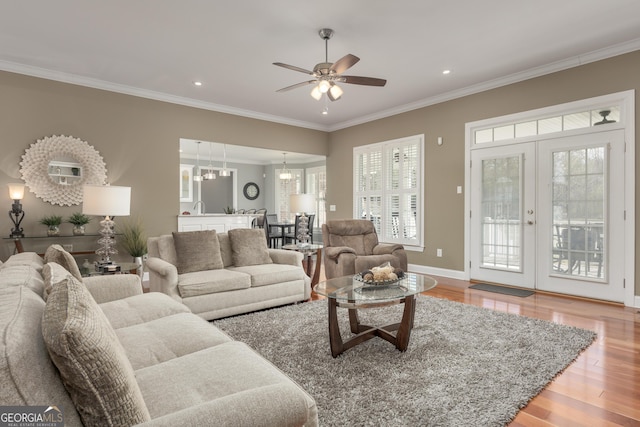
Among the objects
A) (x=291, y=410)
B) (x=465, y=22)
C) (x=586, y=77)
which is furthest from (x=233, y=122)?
(x=291, y=410)

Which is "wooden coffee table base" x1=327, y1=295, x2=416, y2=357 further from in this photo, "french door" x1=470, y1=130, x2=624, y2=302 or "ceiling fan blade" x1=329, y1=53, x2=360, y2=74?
"french door" x1=470, y1=130, x2=624, y2=302

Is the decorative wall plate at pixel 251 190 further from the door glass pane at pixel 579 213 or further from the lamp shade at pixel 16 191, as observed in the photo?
the door glass pane at pixel 579 213

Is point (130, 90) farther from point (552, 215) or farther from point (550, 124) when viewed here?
point (552, 215)

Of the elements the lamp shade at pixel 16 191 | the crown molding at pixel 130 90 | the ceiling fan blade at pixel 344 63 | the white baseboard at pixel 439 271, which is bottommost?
the white baseboard at pixel 439 271

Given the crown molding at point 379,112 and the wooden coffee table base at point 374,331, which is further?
the crown molding at point 379,112

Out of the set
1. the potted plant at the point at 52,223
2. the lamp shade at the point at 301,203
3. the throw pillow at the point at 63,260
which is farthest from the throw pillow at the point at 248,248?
the potted plant at the point at 52,223

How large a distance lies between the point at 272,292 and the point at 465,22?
126 inches

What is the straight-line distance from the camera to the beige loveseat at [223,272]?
329cm

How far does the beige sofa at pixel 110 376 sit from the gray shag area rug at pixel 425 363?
0.72 m

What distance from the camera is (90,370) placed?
882 mm

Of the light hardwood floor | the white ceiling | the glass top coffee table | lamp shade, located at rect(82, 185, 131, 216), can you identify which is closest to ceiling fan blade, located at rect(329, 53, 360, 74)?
the white ceiling

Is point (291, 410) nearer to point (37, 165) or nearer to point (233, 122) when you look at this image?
point (37, 165)

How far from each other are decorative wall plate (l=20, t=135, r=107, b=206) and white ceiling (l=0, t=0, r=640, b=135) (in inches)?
32.7
